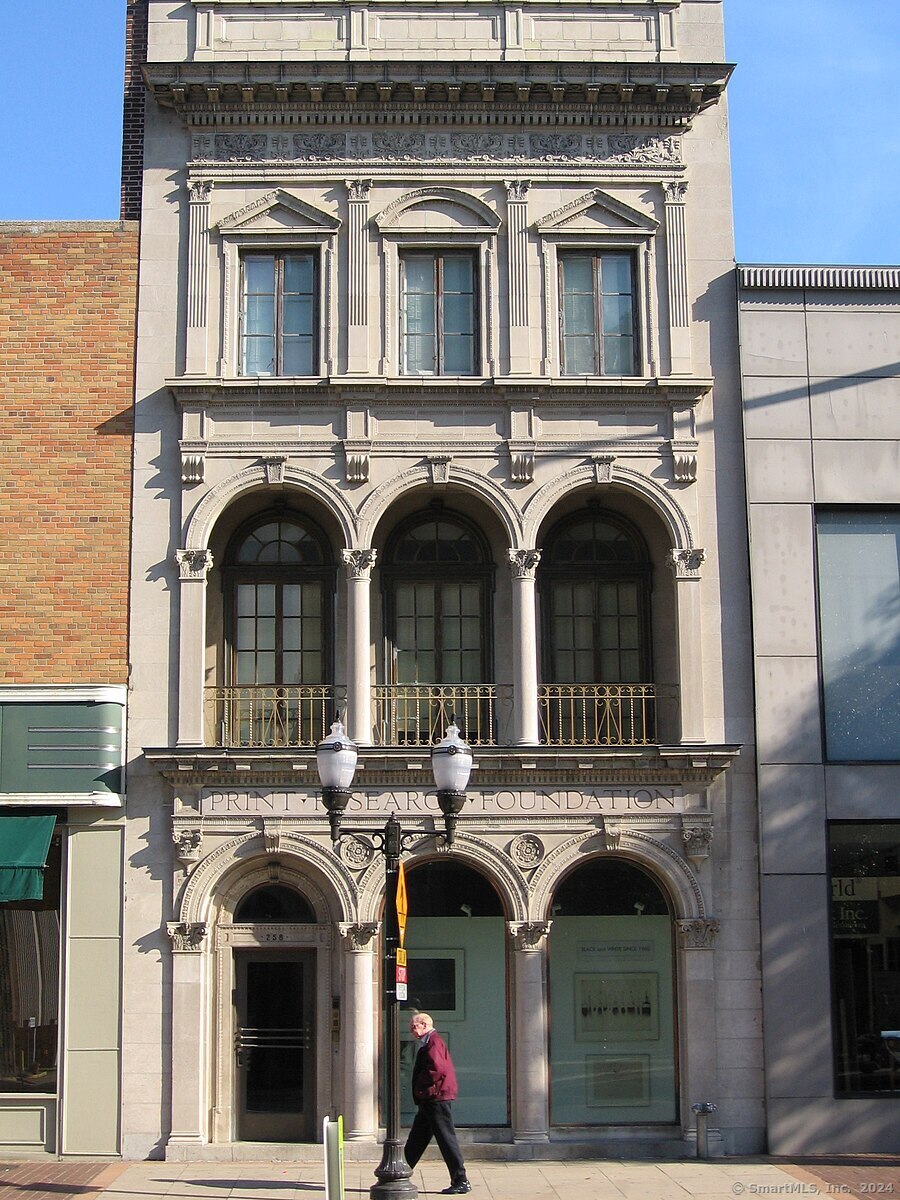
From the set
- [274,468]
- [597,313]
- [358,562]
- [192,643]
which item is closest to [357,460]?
[274,468]

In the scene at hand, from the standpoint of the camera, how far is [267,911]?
58.7 feet

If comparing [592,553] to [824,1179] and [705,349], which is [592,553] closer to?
[705,349]

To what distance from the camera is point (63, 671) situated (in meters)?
17.9

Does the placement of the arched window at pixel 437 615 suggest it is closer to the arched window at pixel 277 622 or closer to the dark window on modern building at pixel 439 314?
the arched window at pixel 277 622

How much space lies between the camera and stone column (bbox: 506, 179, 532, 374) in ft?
60.6

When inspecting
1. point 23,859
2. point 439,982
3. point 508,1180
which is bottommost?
point 508,1180

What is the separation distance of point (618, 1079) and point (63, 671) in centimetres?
833

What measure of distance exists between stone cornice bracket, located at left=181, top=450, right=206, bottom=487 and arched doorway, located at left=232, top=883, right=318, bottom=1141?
5.08 m

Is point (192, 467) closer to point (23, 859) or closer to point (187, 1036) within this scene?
point (23, 859)

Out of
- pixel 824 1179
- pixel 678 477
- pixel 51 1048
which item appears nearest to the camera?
pixel 824 1179

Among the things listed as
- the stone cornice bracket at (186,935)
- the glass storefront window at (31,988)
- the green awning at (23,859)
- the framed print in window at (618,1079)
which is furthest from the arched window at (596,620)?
A: the glass storefront window at (31,988)

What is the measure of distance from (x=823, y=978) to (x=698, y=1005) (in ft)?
4.96

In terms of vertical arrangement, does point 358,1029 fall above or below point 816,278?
below

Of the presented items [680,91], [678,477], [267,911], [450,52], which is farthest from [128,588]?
[680,91]
